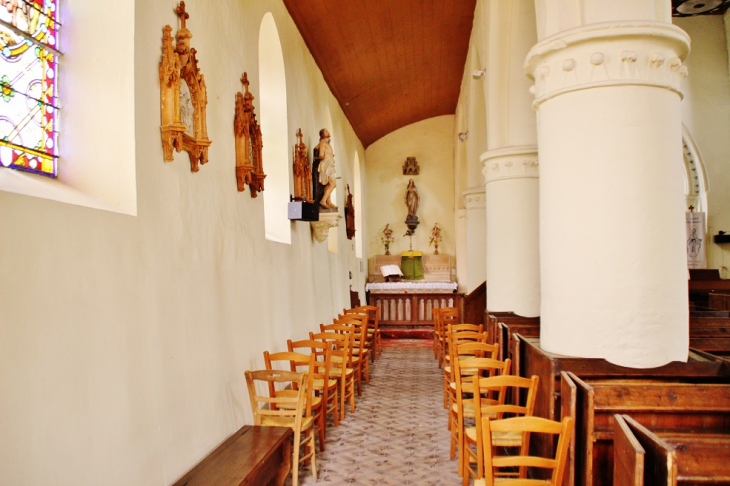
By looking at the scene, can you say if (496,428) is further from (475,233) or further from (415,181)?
(415,181)

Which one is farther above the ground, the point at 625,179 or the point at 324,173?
the point at 324,173

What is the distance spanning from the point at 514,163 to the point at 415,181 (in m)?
10.0

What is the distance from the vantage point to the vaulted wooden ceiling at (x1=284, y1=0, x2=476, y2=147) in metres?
8.27

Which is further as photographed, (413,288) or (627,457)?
(413,288)

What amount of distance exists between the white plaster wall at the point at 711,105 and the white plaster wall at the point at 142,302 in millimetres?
10154

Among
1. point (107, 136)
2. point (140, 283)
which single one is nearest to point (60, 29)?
point (107, 136)

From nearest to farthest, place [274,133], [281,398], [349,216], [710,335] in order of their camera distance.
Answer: [281,398] → [710,335] → [274,133] → [349,216]

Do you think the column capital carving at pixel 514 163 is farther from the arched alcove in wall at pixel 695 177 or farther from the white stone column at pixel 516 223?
the arched alcove in wall at pixel 695 177

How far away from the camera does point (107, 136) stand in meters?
3.15

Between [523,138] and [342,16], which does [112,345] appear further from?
[342,16]

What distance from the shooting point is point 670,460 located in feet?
5.36

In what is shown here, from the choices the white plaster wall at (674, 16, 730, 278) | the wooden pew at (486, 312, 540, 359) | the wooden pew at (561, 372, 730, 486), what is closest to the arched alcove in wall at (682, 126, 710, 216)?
the white plaster wall at (674, 16, 730, 278)

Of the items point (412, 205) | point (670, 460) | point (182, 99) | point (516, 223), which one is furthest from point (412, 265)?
point (670, 460)

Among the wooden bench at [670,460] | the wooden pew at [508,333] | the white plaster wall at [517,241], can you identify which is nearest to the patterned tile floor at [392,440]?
the wooden pew at [508,333]
